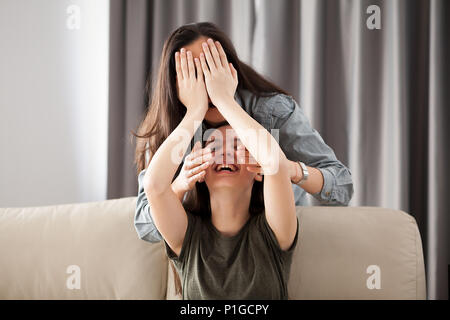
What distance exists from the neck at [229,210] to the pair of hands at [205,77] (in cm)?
22

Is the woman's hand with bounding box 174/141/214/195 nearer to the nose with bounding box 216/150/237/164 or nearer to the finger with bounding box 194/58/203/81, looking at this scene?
the nose with bounding box 216/150/237/164

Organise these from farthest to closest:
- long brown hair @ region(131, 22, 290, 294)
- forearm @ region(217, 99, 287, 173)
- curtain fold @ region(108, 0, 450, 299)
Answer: curtain fold @ region(108, 0, 450, 299), long brown hair @ region(131, 22, 290, 294), forearm @ region(217, 99, 287, 173)

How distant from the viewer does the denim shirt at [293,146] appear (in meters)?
1.32

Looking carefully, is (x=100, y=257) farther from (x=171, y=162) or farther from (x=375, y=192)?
(x=375, y=192)

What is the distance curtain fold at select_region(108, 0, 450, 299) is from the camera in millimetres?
2100

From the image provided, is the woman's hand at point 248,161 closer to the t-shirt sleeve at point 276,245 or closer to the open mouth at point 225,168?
the open mouth at point 225,168

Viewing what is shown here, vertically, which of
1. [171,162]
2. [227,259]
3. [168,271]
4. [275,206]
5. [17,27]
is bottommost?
[168,271]

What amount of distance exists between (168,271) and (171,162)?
0.53 metres

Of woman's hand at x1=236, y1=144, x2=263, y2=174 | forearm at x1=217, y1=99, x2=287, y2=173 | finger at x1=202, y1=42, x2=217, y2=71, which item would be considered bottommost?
woman's hand at x1=236, y1=144, x2=263, y2=174

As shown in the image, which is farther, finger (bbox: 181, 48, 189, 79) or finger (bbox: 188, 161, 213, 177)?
finger (bbox: 181, 48, 189, 79)

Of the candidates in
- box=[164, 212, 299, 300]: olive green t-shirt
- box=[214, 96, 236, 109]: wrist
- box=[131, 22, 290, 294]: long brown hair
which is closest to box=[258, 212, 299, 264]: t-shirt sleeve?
box=[164, 212, 299, 300]: olive green t-shirt

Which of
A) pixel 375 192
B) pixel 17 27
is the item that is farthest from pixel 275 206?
pixel 17 27

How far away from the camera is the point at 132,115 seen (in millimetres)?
2258

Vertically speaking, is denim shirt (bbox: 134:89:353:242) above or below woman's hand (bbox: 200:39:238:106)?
below
